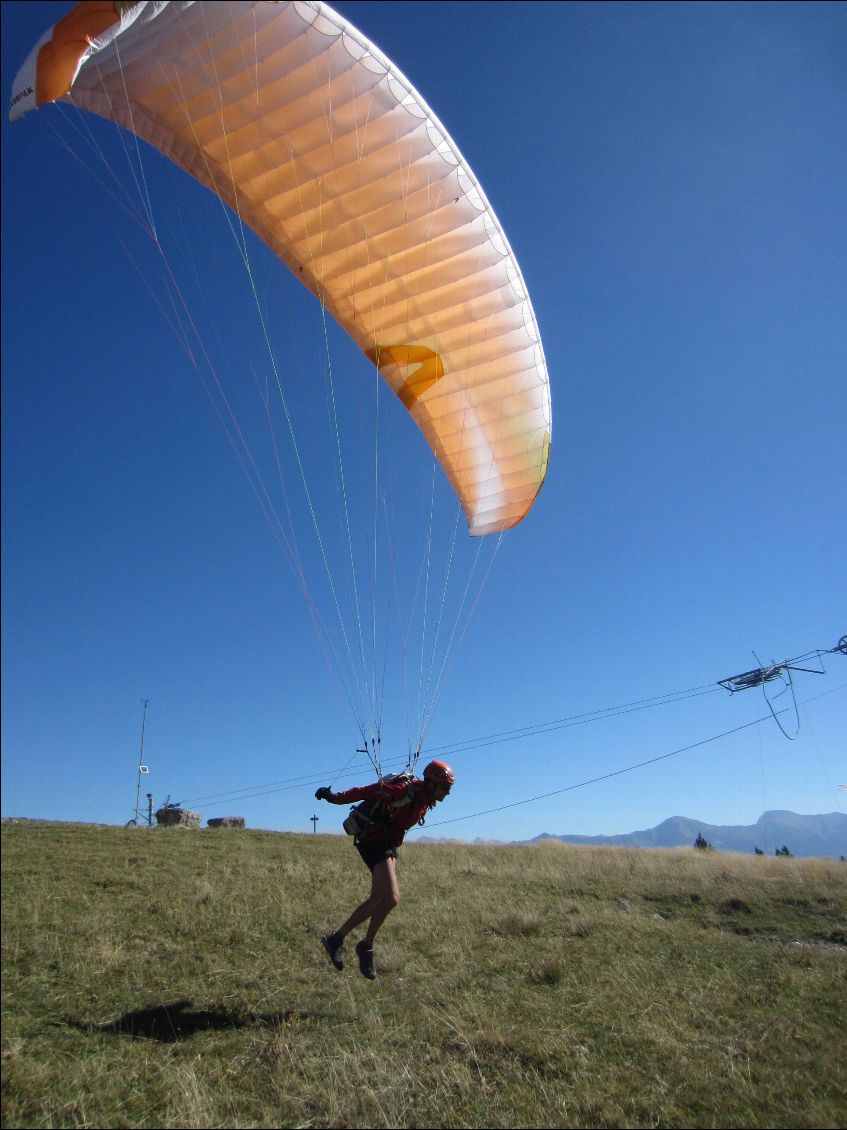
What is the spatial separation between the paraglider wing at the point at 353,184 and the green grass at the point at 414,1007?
5.75m

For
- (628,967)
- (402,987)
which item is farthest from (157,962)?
(628,967)

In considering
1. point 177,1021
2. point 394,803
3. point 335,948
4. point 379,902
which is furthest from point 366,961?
point 177,1021

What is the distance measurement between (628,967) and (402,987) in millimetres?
2162

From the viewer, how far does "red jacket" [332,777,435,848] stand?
5.75 m

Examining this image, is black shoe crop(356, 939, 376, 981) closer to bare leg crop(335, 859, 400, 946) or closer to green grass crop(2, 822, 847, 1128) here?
bare leg crop(335, 859, 400, 946)

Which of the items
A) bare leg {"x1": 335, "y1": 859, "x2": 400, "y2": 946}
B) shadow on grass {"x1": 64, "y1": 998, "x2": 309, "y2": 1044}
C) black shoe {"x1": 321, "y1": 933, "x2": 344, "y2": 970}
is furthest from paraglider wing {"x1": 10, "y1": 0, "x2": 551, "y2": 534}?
shadow on grass {"x1": 64, "y1": 998, "x2": 309, "y2": 1044}

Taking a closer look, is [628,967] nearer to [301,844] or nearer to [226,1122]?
[226,1122]

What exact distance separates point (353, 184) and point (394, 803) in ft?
22.4

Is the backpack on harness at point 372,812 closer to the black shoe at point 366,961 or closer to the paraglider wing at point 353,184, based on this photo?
the black shoe at point 366,961

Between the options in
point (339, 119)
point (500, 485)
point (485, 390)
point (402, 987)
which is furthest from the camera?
point (500, 485)

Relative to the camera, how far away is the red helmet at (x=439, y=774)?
18.9 ft

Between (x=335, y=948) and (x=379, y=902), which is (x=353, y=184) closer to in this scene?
(x=379, y=902)

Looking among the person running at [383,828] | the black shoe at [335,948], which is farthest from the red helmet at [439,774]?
the black shoe at [335,948]

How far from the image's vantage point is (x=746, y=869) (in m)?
13.3
